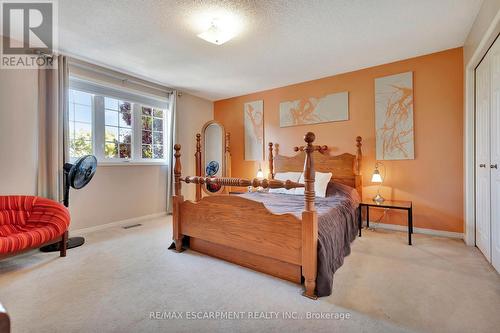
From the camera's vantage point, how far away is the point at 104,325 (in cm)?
144

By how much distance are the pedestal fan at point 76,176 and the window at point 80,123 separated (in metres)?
0.51

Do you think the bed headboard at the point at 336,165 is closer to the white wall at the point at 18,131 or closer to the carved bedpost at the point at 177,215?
the carved bedpost at the point at 177,215

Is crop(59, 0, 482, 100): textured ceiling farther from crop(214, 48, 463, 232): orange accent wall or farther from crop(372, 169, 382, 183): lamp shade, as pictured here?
crop(372, 169, 382, 183): lamp shade

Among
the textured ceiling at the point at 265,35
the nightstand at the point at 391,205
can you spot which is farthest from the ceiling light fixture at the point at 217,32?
the nightstand at the point at 391,205

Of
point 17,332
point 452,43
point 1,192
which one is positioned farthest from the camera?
point 452,43

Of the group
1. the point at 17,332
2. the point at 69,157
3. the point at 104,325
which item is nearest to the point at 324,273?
the point at 104,325

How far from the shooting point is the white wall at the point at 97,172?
2643mm

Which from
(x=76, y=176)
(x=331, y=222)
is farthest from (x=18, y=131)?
(x=331, y=222)

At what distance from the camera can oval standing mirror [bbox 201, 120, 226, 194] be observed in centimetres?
481

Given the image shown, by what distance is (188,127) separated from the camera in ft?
15.7

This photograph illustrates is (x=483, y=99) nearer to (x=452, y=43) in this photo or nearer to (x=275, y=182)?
(x=452, y=43)

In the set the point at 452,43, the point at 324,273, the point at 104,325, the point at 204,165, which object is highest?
the point at 452,43

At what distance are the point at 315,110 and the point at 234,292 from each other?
→ 3170 millimetres

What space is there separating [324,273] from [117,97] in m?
3.79
